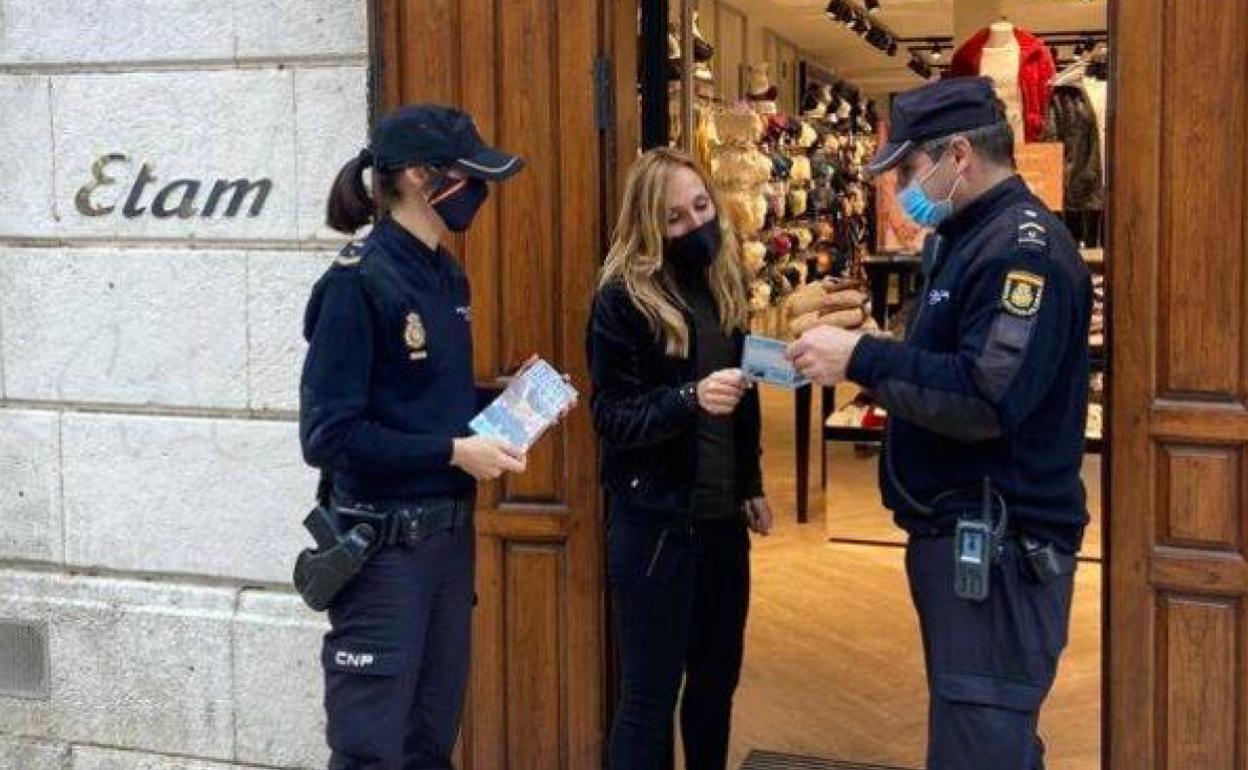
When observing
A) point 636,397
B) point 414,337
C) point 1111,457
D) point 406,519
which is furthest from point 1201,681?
point 414,337

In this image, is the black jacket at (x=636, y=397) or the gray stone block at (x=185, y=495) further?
the gray stone block at (x=185, y=495)

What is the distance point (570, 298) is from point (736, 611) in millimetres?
928

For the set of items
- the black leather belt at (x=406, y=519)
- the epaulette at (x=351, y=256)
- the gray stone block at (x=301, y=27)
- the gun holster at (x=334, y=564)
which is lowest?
the gun holster at (x=334, y=564)

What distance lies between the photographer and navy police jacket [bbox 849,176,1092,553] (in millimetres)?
2762

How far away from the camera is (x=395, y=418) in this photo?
3037 mm

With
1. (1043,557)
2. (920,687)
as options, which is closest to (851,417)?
(920,687)

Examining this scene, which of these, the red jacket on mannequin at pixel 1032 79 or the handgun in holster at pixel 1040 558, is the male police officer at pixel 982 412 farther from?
the red jacket on mannequin at pixel 1032 79

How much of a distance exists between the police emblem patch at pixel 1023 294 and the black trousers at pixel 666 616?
1.06m

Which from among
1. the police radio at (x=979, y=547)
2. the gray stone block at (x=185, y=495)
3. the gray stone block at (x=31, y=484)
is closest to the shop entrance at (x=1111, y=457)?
the police radio at (x=979, y=547)

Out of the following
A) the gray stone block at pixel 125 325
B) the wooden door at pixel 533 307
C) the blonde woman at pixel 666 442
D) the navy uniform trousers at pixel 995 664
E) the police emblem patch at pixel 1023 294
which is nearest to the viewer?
the police emblem patch at pixel 1023 294

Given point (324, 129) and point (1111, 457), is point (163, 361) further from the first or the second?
point (1111, 457)

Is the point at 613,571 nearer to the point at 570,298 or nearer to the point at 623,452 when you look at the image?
the point at 623,452

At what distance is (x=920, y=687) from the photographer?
Result: 5277 mm

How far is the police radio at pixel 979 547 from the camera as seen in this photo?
2.83 meters
